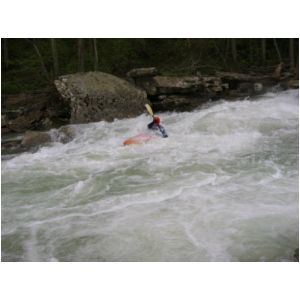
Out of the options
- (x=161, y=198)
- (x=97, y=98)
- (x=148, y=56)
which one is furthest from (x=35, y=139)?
(x=148, y=56)

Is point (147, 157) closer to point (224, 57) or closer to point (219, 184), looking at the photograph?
point (219, 184)

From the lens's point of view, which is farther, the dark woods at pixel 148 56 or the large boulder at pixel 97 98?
the dark woods at pixel 148 56

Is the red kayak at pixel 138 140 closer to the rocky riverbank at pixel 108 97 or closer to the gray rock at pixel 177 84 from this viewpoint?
the rocky riverbank at pixel 108 97

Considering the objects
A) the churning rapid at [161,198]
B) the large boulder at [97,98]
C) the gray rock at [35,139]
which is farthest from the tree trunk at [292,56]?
the gray rock at [35,139]

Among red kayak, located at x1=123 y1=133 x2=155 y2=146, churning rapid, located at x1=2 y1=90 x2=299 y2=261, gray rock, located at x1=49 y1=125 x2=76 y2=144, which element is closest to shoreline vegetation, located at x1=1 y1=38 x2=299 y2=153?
gray rock, located at x1=49 y1=125 x2=76 y2=144

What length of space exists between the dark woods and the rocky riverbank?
1.48 metres

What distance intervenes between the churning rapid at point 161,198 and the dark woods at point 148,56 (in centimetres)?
663

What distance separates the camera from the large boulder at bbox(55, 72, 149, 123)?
9969 mm

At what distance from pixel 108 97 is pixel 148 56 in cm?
629

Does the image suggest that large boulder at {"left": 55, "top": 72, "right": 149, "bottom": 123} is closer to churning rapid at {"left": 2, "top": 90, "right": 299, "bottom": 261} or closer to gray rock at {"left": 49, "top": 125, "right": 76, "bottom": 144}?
gray rock at {"left": 49, "top": 125, "right": 76, "bottom": 144}

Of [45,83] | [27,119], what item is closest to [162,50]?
[45,83]

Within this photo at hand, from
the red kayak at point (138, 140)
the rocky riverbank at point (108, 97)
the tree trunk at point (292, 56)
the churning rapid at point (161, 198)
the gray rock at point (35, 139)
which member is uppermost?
the tree trunk at point (292, 56)

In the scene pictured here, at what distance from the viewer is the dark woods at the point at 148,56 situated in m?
14.1

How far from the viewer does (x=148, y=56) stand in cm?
1589
